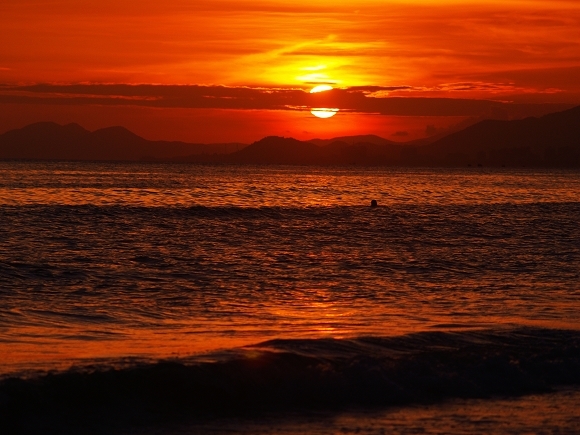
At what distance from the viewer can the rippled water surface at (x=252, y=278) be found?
57.4 feet

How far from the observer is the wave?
12758 mm

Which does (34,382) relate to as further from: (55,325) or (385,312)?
(385,312)

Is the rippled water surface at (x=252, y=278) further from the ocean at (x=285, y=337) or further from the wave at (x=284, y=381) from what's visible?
Answer: the wave at (x=284, y=381)

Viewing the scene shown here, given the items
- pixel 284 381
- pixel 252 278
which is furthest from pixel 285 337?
pixel 252 278

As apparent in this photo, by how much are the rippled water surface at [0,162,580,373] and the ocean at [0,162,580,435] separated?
0.11 meters

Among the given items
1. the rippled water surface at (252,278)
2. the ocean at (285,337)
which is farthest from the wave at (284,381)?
the rippled water surface at (252,278)

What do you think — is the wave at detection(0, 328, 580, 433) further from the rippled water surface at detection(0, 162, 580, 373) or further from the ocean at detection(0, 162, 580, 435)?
the rippled water surface at detection(0, 162, 580, 373)

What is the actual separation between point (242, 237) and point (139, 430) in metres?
29.2

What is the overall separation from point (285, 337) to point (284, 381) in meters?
2.71

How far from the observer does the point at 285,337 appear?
1667 cm

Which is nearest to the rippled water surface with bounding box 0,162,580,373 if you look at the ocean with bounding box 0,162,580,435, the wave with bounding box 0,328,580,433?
the ocean with bounding box 0,162,580,435

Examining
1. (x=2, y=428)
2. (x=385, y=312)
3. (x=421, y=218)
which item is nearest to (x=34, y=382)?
(x=2, y=428)

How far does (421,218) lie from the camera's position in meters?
55.8

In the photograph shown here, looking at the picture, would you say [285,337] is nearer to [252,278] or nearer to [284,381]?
[284,381]
